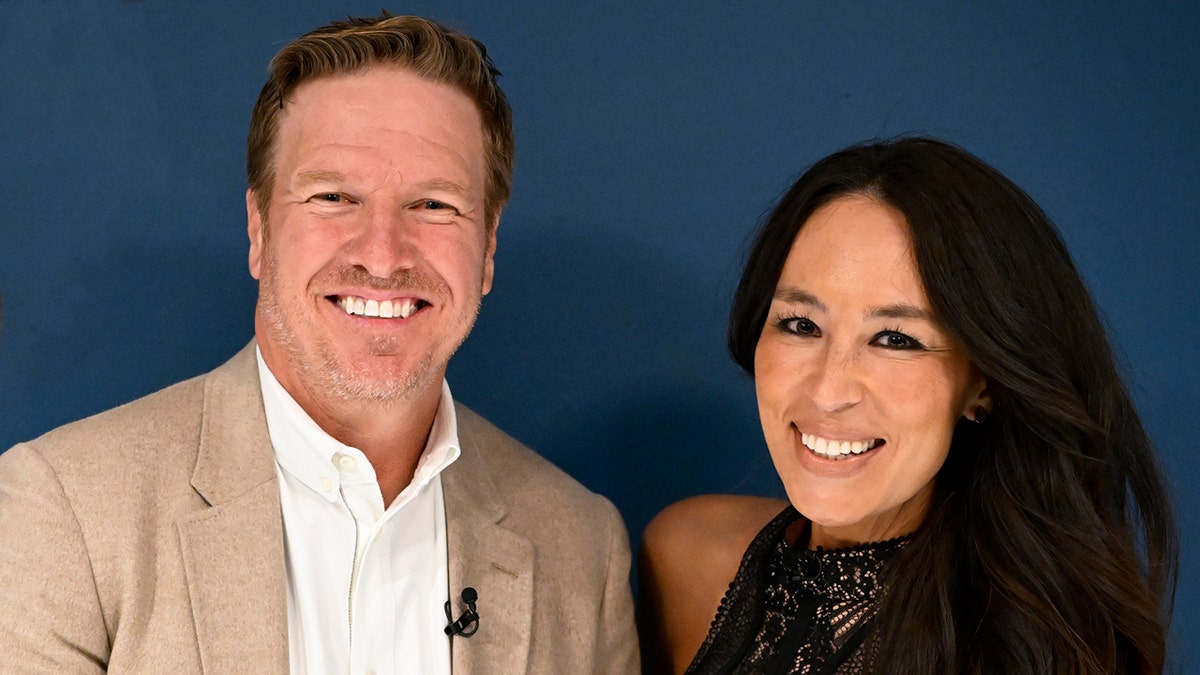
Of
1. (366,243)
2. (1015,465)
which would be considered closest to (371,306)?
(366,243)

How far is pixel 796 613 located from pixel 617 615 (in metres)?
0.40

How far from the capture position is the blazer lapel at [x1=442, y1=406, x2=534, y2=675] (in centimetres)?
262

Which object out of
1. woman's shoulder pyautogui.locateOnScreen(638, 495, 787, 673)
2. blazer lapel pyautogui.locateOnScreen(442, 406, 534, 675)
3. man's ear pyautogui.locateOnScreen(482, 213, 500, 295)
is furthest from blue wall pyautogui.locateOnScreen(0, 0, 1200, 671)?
blazer lapel pyautogui.locateOnScreen(442, 406, 534, 675)

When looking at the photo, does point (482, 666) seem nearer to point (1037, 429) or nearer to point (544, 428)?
point (544, 428)

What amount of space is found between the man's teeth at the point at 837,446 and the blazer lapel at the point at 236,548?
1036 mm

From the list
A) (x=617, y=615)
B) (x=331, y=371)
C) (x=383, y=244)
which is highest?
(x=383, y=244)

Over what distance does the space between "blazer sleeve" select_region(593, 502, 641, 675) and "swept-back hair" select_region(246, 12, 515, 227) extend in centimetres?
95

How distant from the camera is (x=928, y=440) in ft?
8.41

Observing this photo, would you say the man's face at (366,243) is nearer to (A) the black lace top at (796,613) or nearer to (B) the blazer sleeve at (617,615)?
(B) the blazer sleeve at (617,615)

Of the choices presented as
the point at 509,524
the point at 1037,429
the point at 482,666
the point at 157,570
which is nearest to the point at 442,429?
the point at 509,524

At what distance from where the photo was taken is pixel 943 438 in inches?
102

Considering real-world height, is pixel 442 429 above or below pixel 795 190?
below

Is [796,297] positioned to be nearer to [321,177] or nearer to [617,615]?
[617,615]

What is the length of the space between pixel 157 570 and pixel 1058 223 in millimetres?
2372
